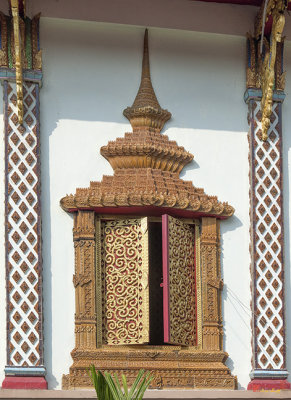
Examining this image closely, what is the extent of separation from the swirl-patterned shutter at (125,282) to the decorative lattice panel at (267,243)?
53.9 inches

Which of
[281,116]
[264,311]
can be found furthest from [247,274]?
[281,116]

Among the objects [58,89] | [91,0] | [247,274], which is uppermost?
[91,0]

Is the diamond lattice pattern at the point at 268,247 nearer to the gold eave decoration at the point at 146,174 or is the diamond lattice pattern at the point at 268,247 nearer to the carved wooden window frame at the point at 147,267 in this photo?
the gold eave decoration at the point at 146,174

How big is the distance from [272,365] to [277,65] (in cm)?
369

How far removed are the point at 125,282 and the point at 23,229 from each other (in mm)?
1312

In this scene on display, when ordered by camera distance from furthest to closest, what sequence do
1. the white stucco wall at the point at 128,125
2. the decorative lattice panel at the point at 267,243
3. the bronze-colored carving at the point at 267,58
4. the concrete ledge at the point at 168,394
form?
the bronze-colored carving at the point at 267,58 < the decorative lattice panel at the point at 267,243 < the white stucco wall at the point at 128,125 < the concrete ledge at the point at 168,394

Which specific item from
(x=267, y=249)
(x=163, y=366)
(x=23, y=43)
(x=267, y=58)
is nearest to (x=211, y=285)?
(x=267, y=249)

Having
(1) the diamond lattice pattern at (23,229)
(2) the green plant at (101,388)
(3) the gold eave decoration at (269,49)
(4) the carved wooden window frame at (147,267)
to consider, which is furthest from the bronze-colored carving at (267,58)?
(2) the green plant at (101,388)

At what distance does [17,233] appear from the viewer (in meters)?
14.8

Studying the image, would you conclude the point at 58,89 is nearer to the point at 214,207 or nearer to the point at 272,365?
the point at 214,207

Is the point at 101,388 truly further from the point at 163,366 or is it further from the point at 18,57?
the point at 18,57

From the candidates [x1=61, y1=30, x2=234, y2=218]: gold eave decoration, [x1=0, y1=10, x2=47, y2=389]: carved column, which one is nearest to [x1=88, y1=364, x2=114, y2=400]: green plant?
[x1=0, y1=10, x2=47, y2=389]: carved column

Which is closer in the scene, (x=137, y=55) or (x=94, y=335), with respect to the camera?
(x=94, y=335)

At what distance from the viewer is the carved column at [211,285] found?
15.1m
